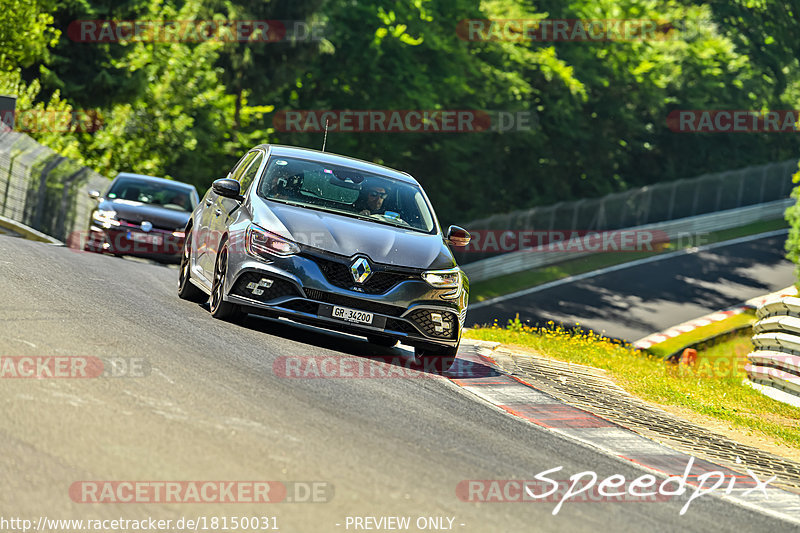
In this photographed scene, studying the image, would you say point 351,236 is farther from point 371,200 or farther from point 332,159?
point 332,159

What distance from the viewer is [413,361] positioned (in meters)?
10.9

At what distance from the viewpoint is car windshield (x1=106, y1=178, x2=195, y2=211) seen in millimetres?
21391

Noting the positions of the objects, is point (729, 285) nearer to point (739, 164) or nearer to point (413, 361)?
point (739, 164)

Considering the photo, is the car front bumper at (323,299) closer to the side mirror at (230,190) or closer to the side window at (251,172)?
the side mirror at (230,190)

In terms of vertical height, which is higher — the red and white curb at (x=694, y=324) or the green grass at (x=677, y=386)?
the green grass at (x=677, y=386)

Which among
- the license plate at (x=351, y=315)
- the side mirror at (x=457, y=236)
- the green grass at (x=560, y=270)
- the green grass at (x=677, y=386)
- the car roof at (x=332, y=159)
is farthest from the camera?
the green grass at (x=560, y=270)

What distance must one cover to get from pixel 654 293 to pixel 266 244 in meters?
26.0

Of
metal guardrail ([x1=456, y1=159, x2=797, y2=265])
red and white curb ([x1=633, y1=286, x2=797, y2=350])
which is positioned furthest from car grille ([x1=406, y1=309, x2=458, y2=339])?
metal guardrail ([x1=456, y1=159, x2=797, y2=265])

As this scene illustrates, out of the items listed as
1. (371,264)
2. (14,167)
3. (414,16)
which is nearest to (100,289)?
(371,264)

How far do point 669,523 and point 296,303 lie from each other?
178 inches

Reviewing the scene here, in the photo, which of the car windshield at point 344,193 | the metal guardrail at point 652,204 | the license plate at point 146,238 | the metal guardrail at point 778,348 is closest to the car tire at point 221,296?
the car windshield at point 344,193

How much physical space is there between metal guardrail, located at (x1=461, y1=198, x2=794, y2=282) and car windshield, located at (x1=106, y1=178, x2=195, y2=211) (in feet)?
55.6

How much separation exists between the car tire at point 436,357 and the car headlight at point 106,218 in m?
10.8

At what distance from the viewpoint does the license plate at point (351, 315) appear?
977 cm
